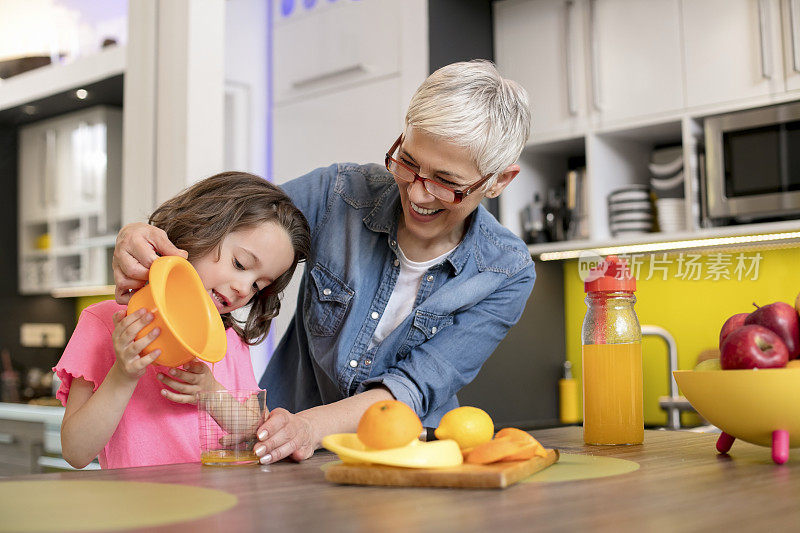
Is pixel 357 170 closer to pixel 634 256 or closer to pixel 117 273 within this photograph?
pixel 117 273

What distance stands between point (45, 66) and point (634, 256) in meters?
2.21

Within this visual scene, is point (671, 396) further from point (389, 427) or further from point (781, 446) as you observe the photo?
point (389, 427)

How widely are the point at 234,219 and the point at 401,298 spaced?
41 cm

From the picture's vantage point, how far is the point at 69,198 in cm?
250

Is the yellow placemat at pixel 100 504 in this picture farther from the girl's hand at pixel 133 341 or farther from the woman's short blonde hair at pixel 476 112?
the woman's short blonde hair at pixel 476 112

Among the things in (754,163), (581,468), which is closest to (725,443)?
(581,468)

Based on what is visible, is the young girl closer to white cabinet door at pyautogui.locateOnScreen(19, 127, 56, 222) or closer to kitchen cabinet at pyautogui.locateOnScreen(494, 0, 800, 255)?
white cabinet door at pyautogui.locateOnScreen(19, 127, 56, 222)

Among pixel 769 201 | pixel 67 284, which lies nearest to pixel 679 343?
pixel 769 201

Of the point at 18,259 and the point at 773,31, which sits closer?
the point at 18,259

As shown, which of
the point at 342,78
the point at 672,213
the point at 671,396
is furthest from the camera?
the point at 342,78

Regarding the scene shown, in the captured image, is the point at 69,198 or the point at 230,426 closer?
the point at 230,426

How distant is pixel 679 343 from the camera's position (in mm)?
3260

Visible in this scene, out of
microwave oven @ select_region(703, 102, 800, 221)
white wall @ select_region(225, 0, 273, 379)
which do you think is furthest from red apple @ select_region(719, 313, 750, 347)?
white wall @ select_region(225, 0, 273, 379)

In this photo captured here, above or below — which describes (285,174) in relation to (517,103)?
above
